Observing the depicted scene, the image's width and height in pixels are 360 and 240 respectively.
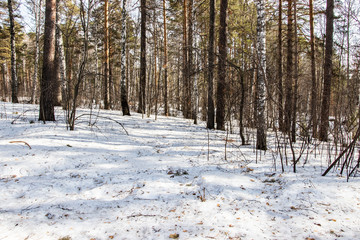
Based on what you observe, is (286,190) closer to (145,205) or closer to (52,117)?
(145,205)

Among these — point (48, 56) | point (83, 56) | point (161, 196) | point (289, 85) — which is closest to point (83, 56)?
point (83, 56)

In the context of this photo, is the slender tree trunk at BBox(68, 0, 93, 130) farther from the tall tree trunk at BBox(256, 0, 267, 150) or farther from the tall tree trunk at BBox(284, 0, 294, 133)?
the tall tree trunk at BBox(284, 0, 294, 133)

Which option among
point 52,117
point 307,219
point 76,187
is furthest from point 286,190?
point 52,117

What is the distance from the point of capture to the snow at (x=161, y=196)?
2229 millimetres

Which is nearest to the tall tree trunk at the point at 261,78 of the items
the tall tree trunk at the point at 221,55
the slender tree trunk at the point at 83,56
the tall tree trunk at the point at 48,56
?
the tall tree trunk at the point at 221,55

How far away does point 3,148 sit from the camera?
4121 millimetres

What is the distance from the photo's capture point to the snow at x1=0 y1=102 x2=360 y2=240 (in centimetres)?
223

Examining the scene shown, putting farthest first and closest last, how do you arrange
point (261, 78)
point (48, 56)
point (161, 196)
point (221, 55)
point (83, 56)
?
1. point (221, 55)
2. point (48, 56)
3. point (83, 56)
4. point (261, 78)
5. point (161, 196)

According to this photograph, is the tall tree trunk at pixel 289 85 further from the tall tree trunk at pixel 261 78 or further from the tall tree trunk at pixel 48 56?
the tall tree trunk at pixel 48 56

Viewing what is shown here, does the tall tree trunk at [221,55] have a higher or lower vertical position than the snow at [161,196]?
higher

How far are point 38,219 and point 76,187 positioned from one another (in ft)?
2.80

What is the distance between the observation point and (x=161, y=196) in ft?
9.89

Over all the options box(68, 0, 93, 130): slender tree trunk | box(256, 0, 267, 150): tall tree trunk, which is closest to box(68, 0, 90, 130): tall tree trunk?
box(68, 0, 93, 130): slender tree trunk

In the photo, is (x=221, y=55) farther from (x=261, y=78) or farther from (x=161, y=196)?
(x=161, y=196)
